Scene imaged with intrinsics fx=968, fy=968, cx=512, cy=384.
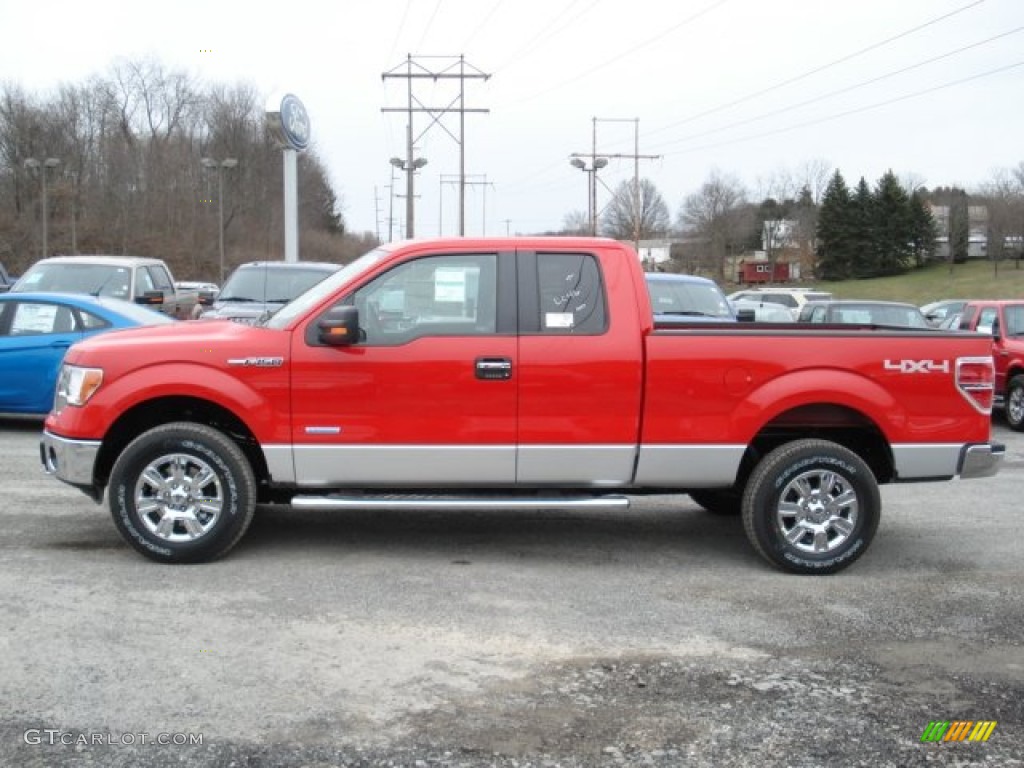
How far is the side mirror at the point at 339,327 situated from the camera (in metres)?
5.46

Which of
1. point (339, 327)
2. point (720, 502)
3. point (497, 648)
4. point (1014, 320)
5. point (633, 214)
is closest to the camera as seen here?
point (497, 648)

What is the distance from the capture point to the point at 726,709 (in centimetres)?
395

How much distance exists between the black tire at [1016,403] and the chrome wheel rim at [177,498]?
10918 millimetres

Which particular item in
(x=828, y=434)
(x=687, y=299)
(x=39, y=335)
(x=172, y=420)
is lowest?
(x=828, y=434)

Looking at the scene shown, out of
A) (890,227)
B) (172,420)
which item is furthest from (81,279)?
(890,227)

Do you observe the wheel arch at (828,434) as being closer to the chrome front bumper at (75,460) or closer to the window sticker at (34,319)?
the chrome front bumper at (75,460)

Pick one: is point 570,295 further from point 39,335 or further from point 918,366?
point 39,335

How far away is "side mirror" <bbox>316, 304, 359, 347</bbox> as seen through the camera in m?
5.46

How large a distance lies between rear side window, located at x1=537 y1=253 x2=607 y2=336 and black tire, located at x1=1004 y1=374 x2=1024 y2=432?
918cm

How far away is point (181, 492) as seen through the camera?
5.67m

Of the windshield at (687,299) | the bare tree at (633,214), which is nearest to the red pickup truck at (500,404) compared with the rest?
the windshield at (687,299)

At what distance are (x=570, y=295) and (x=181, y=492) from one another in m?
2.57

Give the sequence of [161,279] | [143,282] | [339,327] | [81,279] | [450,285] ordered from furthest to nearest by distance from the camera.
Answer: [161,279]
[143,282]
[81,279]
[450,285]
[339,327]

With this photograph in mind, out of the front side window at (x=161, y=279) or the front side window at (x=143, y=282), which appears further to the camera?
the front side window at (x=161, y=279)
